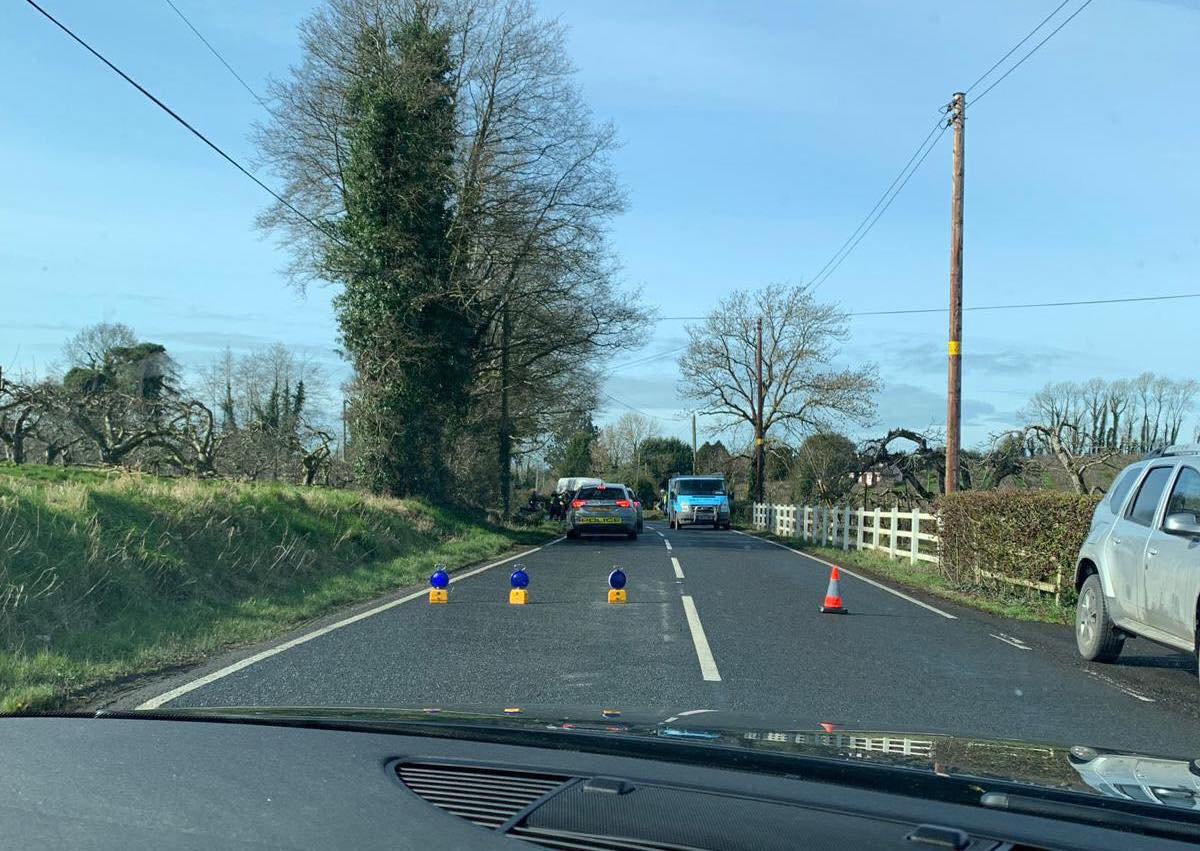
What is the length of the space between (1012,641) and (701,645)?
3.61m

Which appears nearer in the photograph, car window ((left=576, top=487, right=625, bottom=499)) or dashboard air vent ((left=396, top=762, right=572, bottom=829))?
dashboard air vent ((left=396, top=762, right=572, bottom=829))

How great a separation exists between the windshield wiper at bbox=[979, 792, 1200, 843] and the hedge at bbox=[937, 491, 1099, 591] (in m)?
12.8

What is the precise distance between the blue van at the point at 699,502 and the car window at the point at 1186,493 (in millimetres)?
32102

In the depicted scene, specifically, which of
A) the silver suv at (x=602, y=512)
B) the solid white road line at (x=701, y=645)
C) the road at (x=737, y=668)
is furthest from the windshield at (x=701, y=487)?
the solid white road line at (x=701, y=645)

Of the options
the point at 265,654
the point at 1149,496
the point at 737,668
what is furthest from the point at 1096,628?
the point at 265,654

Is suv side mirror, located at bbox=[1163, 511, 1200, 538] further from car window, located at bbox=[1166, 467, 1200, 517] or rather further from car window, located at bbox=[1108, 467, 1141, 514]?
car window, located at bbox=[1108, 467, 1141, 514]

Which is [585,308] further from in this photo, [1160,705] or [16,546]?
[1160,705]

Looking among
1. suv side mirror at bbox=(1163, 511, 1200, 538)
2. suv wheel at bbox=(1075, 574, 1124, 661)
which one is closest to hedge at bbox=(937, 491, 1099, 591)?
suv wheel at bbox=(1075, 574, 1124, 661)

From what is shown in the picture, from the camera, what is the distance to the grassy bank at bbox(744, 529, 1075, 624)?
14078 millimetres

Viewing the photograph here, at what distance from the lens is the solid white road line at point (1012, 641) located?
10.9m

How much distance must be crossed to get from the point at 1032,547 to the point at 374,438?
742 inches

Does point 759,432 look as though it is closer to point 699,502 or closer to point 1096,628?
point 699,502

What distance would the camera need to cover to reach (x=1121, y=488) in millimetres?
10234

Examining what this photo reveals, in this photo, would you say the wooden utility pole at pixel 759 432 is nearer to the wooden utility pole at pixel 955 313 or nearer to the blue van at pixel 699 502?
the blue van at pixel 699 502
